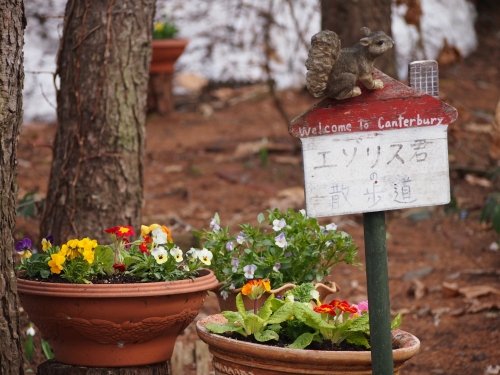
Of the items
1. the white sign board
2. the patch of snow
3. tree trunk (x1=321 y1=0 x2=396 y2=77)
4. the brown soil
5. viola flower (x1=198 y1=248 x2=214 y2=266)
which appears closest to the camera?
the white sign board

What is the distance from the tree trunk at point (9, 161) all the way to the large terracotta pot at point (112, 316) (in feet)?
0.51

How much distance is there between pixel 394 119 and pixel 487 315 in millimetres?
2851

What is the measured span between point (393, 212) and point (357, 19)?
1.46m

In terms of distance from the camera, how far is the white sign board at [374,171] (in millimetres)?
2775

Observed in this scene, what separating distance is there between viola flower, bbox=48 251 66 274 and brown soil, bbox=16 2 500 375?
153cm

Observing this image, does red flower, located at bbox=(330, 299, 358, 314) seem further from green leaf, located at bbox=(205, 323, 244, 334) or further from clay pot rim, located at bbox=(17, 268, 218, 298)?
clay pot rim, located at bbox=(17, 268, 218, 298)

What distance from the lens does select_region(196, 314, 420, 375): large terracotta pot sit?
2.96 metres

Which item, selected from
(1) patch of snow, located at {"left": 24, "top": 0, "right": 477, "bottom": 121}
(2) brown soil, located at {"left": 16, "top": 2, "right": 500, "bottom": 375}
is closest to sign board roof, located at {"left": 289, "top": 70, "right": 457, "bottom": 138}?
(2) brown soil, located at {"left": 16, "top": 2, "right": 500, "bottom": 375}

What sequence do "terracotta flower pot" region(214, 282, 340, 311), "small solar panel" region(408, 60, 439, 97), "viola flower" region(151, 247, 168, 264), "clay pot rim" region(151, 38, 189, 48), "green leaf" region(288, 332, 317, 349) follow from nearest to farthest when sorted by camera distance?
"small solar panel" region(408, 60, 439, 97), "green leaf" region(288, 332, 317, 349), "viola flower" region(151, 247, 168, 264), "terracotta flower pot" region(214, 282, 340, 311), "clay pot rim" region(151, 38, 189, 48)

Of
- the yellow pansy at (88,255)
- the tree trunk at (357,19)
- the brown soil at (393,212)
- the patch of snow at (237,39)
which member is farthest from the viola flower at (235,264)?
the patch of snow at (237,39)

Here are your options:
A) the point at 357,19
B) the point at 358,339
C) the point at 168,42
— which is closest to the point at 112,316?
the point at 358,339

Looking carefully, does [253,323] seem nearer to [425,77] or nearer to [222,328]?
[222,328]

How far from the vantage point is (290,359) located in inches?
118

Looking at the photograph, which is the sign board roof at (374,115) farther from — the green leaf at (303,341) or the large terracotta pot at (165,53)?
the large terracotta pot at (165,53)
